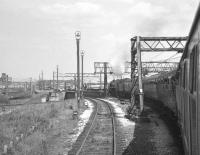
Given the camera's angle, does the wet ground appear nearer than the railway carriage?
No


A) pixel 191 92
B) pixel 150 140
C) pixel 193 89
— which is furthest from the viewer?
pixel 150 140

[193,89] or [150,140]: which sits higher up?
[193,89]

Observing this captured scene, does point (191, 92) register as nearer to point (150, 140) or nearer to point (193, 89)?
point (193, 89)

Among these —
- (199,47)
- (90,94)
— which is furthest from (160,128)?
(90,94)

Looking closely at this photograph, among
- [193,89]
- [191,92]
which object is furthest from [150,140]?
[193,89]

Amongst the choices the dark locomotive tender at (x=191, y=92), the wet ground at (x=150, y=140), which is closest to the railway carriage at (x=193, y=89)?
the dark locomotive tender at (x=191, y=92)

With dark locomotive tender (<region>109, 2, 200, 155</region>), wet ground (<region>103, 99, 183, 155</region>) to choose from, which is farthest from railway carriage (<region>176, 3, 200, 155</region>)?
wet ground (<region>103, 99, 183, 155</region>)

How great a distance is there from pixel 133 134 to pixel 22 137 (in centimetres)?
524

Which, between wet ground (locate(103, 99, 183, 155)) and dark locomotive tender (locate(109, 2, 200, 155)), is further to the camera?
wet ground (locate(103, 99, 183, 155))

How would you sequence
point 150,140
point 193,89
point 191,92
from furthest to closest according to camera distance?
point 150,140, point 191,92, point 193,89

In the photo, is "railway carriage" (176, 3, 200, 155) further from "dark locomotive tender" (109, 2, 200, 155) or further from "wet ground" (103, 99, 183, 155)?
"wet ground" (103, 99, 183, 155)

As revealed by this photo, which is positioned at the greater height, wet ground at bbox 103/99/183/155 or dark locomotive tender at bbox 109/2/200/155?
dark locomotive tender at bbox 109/2/200/155

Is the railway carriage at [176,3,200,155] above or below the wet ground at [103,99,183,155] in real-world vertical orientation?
above

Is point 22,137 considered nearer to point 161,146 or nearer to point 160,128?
point 161,146
